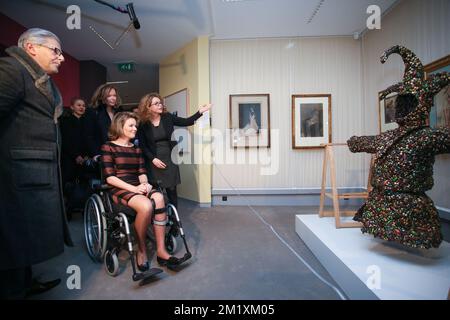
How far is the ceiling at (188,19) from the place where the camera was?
3016mm

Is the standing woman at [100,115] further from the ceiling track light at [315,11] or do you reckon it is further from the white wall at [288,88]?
the ceiling track light at [315,11]

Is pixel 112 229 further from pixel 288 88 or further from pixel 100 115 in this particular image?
pixel 288 88

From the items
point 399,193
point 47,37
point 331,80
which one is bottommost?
point 399,193

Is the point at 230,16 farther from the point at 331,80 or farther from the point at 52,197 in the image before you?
the point at 52,197

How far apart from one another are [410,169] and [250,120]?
2716 mm

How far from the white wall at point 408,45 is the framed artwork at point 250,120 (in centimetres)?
161

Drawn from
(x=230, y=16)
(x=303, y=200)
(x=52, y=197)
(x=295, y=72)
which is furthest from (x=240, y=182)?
(x=52, y=197)

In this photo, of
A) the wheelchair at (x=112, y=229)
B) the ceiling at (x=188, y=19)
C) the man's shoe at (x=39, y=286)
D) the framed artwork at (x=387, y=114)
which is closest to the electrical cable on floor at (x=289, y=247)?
the wheelchair at (x=112, y=229)

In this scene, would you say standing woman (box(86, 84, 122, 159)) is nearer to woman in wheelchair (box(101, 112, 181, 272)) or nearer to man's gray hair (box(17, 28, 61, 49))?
woman in wheelchair (box(101, 112, 181, 272))

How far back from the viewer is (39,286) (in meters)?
1.58

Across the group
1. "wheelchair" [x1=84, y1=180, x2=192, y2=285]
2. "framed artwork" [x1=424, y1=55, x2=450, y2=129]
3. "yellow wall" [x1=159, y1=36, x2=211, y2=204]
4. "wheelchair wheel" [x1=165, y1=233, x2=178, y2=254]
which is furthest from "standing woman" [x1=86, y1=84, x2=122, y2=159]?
"framed artwork" [x1=424, y1=55, x2=450, y2=129]

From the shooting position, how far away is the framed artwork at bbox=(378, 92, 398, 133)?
307cm
